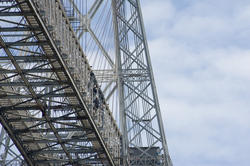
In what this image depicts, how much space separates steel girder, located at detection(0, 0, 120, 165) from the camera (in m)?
31.8

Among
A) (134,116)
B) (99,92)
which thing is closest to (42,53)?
(99,92)

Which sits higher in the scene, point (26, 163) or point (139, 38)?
point (139, 38)

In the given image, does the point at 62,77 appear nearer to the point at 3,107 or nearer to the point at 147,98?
the point at 3,107

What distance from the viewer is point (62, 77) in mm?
35625

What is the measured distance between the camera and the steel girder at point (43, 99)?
31.8 meters

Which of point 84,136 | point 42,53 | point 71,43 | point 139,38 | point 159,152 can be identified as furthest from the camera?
point 139,38

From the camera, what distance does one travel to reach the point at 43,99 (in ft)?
121

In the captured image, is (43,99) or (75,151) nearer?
(43,99)

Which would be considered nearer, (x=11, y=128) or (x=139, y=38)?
(x=11, y=128)

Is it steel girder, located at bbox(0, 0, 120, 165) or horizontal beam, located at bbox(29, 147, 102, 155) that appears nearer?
steel girder, located at bbox(0, 0, 120, 165)

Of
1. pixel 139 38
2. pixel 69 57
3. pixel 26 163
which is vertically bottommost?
pixel 26 163

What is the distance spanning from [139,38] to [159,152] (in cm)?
801

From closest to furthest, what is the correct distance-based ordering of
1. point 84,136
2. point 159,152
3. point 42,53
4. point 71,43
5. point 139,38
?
point 42,53 → point 71,43 → point 84,136 → point 159,152 → point 139,38

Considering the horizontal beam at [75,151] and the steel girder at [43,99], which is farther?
the horizontal beam at [75,151]
